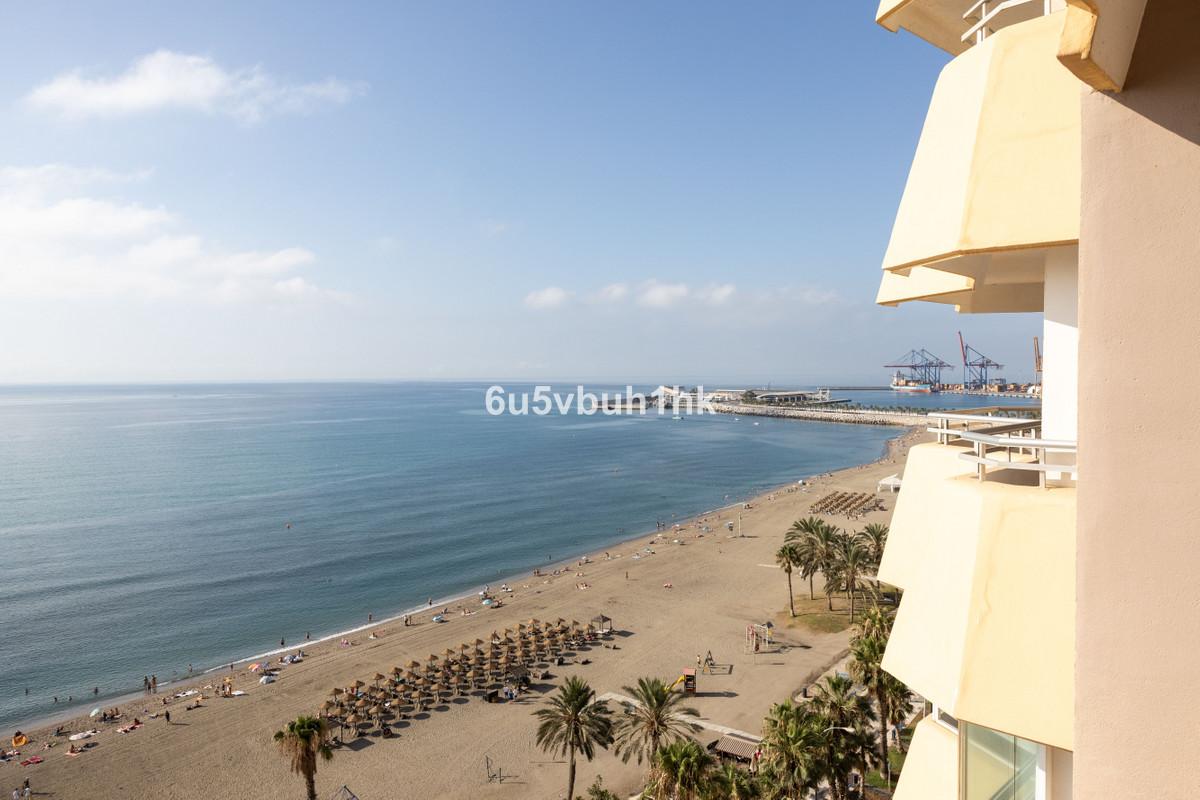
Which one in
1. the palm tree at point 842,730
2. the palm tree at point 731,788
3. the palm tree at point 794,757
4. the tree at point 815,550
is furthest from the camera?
the tree at point 815,550

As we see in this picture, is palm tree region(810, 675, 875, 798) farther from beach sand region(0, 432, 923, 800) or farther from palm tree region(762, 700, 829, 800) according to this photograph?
beach sand region(0, 432, 923, 800)

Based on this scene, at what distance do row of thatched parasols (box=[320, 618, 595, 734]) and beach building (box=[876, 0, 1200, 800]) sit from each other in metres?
28.6

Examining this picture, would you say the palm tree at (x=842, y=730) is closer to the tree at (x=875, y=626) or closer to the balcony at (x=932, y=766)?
the tree at (x=875, y=626)

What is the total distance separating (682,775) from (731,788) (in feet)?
4.40

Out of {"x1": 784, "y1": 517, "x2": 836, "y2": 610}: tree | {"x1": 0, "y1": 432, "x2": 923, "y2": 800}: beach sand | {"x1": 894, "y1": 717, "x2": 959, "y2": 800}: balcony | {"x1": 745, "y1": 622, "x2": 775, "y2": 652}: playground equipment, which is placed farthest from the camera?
{"x1": 784, "y1": 517, "x2": 836, "y2": 610}: tree

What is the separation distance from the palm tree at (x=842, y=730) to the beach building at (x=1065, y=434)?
41.2ft

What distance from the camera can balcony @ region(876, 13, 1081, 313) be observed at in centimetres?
394

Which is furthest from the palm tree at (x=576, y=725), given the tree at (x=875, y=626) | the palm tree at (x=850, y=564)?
the palm tree at (x=850, y=564)

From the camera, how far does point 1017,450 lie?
6.66 metres

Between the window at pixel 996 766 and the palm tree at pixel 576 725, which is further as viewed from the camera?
the palm tree at pixel 576 725

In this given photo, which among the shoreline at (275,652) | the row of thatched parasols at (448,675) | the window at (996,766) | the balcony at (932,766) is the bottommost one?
the shoreline at (275,652)

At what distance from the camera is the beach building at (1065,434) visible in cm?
264

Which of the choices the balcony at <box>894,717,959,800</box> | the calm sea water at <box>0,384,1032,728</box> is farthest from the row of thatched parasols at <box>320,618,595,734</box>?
the balcony at <box>894,717,959,800</box>

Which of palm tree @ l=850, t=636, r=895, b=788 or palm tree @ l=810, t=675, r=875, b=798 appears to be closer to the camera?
palm tree @ l=810, t=675, r=875, b=798
